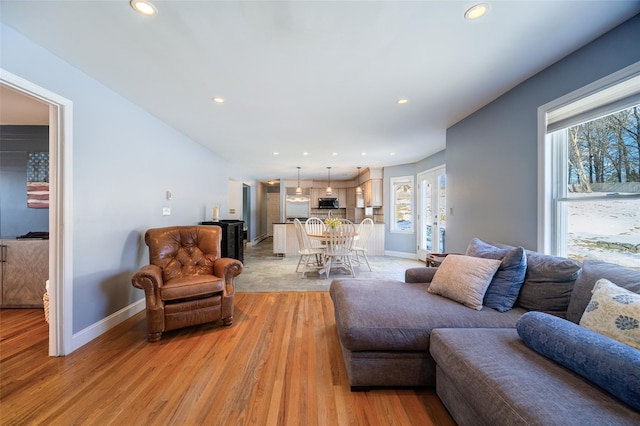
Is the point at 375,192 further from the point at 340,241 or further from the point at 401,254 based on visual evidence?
the point at 340,241

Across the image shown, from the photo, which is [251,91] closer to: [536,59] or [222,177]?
[536,59]

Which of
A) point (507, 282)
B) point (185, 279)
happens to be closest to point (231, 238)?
point (185, 279)

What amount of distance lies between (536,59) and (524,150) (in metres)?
0.75

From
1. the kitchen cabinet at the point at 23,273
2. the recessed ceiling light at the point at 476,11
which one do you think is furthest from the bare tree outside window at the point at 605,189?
the kitchen cabinet at the point at 23,273

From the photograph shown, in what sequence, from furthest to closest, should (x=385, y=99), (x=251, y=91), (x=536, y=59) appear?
(x=385, y=99)
(x=251, y=91)
(x=536, y=59)

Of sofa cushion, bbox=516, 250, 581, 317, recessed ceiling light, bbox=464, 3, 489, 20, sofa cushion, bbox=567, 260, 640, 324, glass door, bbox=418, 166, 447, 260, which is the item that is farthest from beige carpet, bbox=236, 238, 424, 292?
recessed ceiling light, bbox=464, 3, 489, 20

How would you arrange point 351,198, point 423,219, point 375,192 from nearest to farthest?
1. point 423,219
2. point 375,192
3. point 351,198

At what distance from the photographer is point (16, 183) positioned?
2920 millimetres

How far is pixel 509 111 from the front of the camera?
235cm

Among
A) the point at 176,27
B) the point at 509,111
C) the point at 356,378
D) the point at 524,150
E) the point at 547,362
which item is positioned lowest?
the point at 356,378

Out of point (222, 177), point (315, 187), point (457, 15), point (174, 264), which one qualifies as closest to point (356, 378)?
point (174, 264)

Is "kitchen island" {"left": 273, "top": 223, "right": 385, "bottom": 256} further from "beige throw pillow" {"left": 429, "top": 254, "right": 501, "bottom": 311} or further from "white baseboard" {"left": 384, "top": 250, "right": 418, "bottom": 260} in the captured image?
"beige throw pillow" {"left": 429, "top": 254, "right": 501, "bottom": 311}

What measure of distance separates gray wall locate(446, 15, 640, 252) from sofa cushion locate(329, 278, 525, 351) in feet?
3.65

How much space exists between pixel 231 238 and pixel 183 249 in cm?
142
